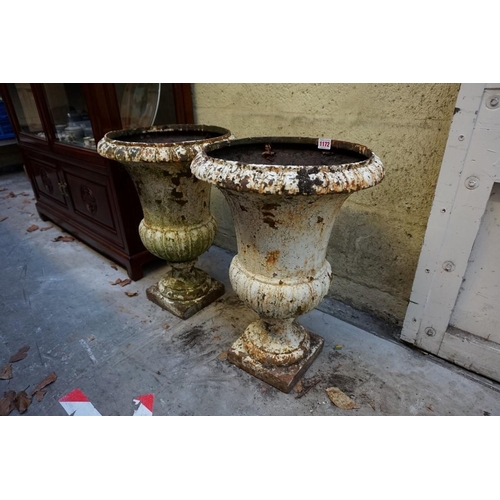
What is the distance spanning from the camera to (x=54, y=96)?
2.99 meters

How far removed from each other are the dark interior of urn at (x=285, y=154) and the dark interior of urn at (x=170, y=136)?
1.95 feet

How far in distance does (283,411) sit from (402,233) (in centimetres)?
125

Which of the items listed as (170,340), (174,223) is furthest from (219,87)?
(170,340)

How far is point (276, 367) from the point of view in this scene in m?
1.89

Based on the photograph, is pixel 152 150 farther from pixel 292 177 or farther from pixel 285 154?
pixel 292 177

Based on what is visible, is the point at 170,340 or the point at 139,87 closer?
the point at 170,340

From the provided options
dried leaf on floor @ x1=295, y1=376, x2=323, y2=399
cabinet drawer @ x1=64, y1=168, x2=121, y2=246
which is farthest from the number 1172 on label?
cabinet drawer @ x1=64, y1=168, x2=121, y2=246

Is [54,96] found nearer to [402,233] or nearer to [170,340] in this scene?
[170,340]

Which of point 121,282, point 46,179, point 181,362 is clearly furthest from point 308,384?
point 46,179

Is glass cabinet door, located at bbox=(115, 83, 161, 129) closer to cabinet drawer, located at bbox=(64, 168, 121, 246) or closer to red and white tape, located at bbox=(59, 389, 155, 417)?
cabinet drawer, located at bbox=(64, 168, 121, 246)

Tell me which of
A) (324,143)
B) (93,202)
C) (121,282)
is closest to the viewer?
(324,143)

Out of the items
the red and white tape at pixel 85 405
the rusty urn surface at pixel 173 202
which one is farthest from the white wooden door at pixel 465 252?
the red and white tape at pixel 85 405

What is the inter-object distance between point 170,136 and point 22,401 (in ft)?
6.05

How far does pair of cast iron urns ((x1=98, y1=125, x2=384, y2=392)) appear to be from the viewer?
125cm
